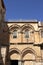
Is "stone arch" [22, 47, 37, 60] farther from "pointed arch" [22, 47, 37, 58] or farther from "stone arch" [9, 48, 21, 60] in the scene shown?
"stone arch" [9, 48, 21, 60]

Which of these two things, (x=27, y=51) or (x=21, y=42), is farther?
(x=21, y=42)

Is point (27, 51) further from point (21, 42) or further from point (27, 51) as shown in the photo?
point (21, 42)

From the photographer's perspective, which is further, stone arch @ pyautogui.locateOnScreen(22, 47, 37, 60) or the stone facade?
stone arch @ pyautogui.locateOnScreen(22, 47, 37, 60)

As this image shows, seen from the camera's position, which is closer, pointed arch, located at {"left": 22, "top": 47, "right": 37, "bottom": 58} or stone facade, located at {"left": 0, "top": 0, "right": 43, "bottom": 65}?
stone facade, located at {"left": 0, "top": 0, "right": 43, "bottom": 65}

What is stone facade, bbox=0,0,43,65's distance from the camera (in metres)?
29.2

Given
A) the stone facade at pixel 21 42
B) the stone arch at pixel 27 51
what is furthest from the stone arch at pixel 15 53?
the stone arch at pixel 27 51

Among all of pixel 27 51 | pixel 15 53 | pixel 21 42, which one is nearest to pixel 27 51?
pixel 27 51

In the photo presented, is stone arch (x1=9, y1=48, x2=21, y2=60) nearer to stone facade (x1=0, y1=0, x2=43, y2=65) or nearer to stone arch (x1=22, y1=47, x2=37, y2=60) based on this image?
stone facade (x1=0, y1=0, x2=43, y2=65)

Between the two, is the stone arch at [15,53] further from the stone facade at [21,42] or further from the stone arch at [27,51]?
the stone arch at [27,51]

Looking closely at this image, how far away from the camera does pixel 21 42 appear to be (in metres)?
30.1

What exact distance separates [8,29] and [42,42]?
5417mm

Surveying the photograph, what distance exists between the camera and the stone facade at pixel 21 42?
1152 inches

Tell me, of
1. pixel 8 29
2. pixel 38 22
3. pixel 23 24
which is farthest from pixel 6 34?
pixel 38 22

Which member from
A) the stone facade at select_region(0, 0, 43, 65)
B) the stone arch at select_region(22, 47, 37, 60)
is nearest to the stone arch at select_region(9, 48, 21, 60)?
the stone facade at select_region(0, 0, 43, 65)
